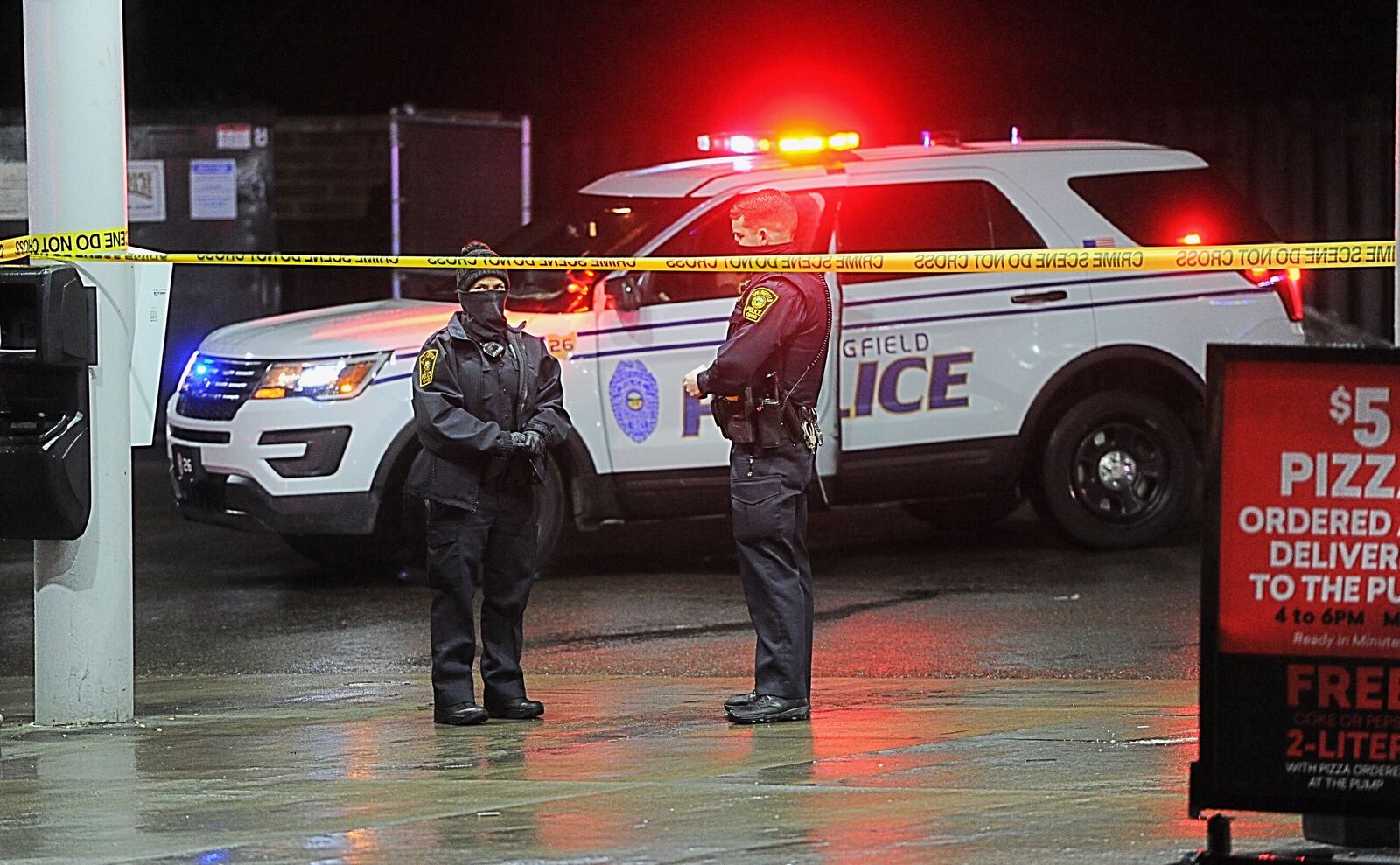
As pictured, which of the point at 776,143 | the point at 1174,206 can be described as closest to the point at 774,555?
the point at 776,143

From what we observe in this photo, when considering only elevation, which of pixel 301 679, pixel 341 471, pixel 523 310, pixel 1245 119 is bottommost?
pixel 301 679

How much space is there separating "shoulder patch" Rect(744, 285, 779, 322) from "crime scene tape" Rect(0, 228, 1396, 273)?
8 centimetres

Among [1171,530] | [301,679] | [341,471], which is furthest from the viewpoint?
[1171,530]

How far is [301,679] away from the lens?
843cm

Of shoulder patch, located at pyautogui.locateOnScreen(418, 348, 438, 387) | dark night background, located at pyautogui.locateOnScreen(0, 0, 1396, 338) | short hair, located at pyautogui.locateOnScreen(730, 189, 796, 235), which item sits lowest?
shoulder patch, located at pyautogui.locateOnScreen(418, 348, 438, 387)

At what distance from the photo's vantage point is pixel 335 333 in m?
10.5

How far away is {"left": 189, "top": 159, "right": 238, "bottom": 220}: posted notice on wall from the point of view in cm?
1684

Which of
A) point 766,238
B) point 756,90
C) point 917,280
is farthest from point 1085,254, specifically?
point 756,90

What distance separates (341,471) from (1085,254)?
15.2ft

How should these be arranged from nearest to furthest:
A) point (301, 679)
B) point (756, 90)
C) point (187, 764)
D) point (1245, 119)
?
point (187, 764), point (301, 679), point (1245, 119), point (756, 90)

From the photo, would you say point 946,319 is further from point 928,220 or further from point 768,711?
point 768,711

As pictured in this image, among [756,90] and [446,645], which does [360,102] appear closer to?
[756,90]

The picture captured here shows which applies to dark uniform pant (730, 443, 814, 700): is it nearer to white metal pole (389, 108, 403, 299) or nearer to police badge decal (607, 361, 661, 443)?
police badge decal (607, 361, 661, 443)

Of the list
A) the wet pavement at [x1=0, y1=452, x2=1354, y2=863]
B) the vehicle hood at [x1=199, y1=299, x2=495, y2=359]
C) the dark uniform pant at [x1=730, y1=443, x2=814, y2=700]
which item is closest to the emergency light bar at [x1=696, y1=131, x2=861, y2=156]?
the vehicle hood at [x1=199, y1=299, x2=495, y2=359]
